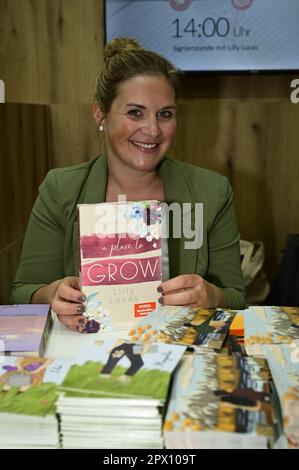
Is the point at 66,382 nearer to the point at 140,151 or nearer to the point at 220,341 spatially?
the point at 220,341

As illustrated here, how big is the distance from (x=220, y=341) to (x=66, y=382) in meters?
0.33

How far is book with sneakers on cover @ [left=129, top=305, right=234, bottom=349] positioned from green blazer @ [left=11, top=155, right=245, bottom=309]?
311 mm

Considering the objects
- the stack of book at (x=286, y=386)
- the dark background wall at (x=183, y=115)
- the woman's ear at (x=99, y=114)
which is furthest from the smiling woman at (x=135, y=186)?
the dark background wall at (x=183, y=115)

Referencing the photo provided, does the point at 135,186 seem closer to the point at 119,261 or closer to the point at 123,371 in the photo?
→ the point at 119,261

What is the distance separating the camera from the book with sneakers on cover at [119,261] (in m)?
1.04

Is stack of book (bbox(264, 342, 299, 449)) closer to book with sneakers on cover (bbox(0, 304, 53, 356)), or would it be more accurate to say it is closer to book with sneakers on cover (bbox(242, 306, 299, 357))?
book with sneakers on cover (bbox(242, 306, 299, 357))

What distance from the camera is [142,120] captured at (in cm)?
139

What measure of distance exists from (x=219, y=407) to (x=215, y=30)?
227cm

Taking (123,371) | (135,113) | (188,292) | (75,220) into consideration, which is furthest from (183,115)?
(123,371)

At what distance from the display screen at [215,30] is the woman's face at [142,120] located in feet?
4.33

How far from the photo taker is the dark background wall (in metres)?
2.59

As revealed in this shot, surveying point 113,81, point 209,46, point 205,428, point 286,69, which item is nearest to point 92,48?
point 209,46

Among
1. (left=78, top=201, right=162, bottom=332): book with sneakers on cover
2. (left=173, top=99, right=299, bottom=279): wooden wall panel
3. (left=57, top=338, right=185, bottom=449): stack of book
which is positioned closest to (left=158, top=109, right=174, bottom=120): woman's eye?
(left=78, top=201, right=162, bottom=332): book with sneakers on cover

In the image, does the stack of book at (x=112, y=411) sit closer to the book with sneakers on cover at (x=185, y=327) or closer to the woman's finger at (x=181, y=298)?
the book with sneakers on cover at (x=185, y=327)
